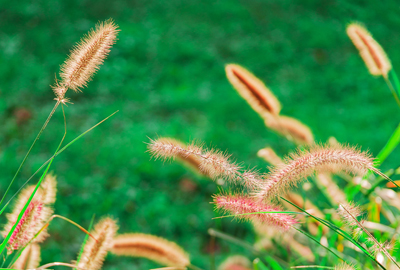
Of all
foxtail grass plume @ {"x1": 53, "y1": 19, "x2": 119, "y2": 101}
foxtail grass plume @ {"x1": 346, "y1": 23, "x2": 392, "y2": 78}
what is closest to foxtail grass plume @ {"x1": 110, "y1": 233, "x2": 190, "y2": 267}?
foxtail grass plume @ {"x1": 53, "y1": 19, "x2": 119, "y2": 101}

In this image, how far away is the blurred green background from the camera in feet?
4.36

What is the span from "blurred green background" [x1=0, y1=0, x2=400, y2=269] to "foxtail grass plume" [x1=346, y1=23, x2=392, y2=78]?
2.81 feet

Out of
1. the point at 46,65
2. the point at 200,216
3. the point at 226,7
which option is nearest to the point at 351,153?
the point at 200,216

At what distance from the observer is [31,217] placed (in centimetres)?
48

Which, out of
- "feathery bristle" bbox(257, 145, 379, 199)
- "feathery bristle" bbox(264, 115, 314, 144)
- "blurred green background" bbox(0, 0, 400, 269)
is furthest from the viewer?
"blurred green background" bbox(0, 0, 400, 269)

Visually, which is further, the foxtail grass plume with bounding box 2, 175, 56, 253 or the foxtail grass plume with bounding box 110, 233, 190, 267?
the foxtail grass plume with bounding box 110, 233, 190, 267

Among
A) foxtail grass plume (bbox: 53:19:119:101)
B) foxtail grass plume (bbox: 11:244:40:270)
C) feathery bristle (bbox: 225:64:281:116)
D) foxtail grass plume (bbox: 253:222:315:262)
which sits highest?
foxtail grass plume (bbox: 53:19:119:101)

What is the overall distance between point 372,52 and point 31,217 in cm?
78

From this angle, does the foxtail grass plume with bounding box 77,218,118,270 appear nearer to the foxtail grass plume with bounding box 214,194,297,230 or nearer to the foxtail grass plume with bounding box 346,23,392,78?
the foxtail grass plume with bounding box 214,194,297,230

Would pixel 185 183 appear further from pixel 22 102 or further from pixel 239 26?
pixel 239 26

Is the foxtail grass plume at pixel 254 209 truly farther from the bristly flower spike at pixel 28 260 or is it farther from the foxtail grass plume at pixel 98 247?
the bristly flower spike at pixel 28 260

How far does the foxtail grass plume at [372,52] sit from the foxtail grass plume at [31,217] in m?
0.74

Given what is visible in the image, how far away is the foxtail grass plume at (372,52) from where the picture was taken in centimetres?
65

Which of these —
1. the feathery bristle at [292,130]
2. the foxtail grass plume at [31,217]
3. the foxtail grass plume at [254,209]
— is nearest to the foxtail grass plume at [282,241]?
the foxtail grass plume at [254,209]
